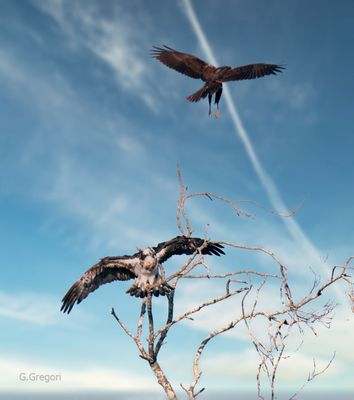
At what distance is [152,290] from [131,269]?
1.58 m

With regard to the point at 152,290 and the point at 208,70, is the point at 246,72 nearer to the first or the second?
the point at 208,70

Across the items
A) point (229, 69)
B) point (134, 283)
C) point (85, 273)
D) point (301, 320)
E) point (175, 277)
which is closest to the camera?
point (301, 320)

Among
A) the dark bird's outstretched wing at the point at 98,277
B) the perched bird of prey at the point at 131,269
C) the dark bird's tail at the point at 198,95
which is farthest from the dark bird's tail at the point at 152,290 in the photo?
the dark bird's tail at the point at 198,95

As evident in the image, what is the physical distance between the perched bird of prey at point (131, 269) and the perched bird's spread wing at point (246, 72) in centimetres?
656

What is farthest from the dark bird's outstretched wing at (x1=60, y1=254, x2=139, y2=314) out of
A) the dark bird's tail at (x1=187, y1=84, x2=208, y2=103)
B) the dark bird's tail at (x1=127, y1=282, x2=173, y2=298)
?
the dark bird's tail at (x1=187, y1=84, x2=208, y2=103)

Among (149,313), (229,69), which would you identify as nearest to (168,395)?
(149,313)

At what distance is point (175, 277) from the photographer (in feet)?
36.6

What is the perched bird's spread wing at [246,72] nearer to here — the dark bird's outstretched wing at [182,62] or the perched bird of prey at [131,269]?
the dark bird's outstretched wing at [182,62]

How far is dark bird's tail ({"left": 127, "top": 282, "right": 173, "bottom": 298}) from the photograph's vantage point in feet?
39.4

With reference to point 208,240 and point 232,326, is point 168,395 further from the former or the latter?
point 208,240

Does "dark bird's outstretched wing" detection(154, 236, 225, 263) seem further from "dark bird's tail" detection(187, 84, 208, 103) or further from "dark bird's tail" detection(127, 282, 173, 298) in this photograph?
"dark bird's tail" detection(187, 84, 208, 103)

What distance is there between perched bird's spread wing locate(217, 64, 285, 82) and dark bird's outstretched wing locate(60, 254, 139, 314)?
7.66 metres

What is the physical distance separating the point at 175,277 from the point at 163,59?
9.90 meters

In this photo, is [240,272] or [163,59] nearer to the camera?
[240,272]
